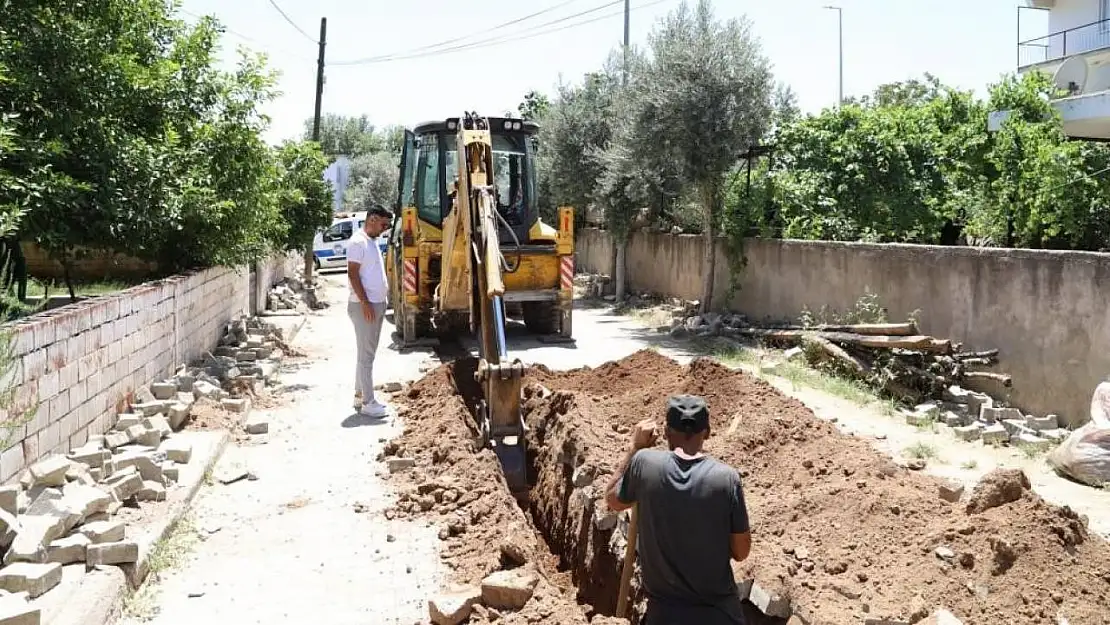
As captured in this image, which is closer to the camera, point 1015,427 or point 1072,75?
point 1015,427

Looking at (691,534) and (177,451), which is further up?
(691,534)

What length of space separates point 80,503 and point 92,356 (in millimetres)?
2198

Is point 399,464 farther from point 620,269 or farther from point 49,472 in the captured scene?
point 620,269

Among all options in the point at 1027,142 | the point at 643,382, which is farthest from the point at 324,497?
the point at 1027,142

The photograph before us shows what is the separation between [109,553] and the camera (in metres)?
5.19

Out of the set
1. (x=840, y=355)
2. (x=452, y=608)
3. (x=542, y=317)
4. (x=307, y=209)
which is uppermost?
(x=307, y=209)

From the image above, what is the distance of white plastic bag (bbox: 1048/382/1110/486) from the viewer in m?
7.57

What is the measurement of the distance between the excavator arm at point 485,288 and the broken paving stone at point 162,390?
9.87ft

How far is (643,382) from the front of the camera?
35.2 feet

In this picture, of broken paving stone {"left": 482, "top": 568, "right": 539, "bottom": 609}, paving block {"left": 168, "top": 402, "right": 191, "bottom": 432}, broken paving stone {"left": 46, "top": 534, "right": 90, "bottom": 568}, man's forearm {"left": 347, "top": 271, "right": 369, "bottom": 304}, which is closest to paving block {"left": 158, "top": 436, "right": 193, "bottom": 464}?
paving block {"left": 168, "top": 402, "right": 191, "bottom": 432}

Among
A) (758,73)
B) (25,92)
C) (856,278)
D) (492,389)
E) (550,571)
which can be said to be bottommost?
(550,571)

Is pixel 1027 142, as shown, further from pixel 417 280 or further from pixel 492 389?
pixel 492 389

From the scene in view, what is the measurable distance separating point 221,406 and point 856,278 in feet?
28.3

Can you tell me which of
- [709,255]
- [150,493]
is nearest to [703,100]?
[709,255]
